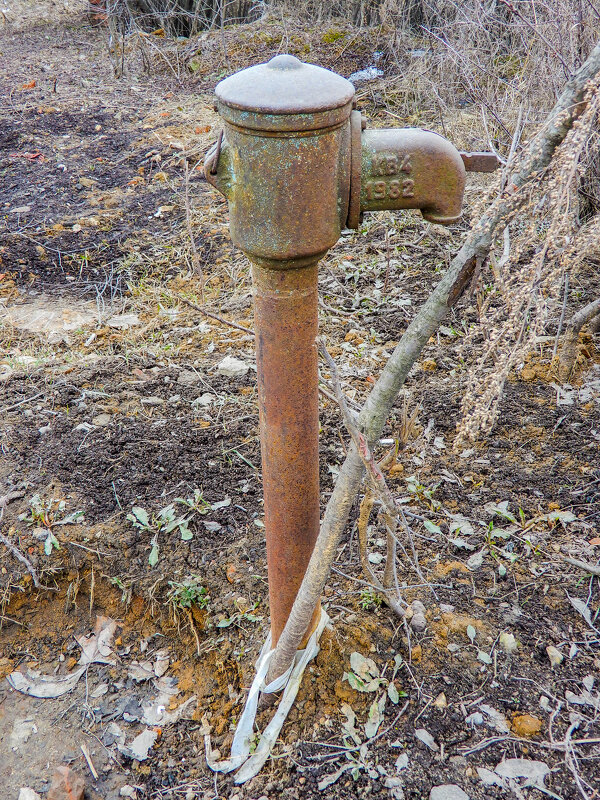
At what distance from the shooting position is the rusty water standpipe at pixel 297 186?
1041 mm

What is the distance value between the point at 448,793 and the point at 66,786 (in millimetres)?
1074

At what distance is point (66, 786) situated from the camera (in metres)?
1.81

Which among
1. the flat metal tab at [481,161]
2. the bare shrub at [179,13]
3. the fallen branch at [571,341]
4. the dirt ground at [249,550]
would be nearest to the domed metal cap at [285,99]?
the flat metal tab at [481,161]

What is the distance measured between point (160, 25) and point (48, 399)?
303 inches

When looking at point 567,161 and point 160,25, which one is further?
point 160,25

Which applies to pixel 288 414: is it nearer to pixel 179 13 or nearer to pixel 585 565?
pixel 585 565

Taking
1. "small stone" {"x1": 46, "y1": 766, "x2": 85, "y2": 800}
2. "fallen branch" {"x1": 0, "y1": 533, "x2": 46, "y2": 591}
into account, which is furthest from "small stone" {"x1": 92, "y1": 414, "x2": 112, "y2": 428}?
"small stone" {"x1": 46, "y1": 766, "x2": 85, "y2": 800}

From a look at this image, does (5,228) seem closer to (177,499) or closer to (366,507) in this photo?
(177,499)

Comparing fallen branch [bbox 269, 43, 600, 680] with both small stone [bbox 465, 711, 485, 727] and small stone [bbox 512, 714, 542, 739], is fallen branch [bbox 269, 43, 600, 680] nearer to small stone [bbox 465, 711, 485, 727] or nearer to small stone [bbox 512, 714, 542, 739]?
small stone [bbox 465, 711, 485, 727]

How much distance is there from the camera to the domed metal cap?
1.01m

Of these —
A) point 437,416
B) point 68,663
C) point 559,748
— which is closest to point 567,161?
point 559,748

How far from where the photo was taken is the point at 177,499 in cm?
236

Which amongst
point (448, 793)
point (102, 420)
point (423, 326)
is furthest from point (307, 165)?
point (102, 420)

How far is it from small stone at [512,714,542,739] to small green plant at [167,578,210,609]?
99 cm
